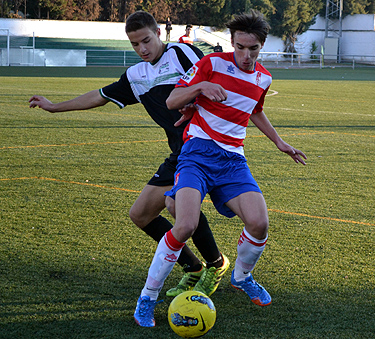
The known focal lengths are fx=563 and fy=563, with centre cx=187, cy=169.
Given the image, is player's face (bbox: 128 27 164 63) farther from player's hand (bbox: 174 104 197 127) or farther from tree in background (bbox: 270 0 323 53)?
tree in background (bbox: 270 0 323 53)

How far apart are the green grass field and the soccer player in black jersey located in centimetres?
17

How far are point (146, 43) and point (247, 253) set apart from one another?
144cm

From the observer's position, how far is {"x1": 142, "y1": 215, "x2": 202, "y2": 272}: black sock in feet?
11.8

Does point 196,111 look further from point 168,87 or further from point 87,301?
point 87,301

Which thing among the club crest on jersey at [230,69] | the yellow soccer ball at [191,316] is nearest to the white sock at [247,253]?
the yellow soccer ball at [191,316]

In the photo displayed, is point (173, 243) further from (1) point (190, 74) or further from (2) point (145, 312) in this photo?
(1) point (190, 74)

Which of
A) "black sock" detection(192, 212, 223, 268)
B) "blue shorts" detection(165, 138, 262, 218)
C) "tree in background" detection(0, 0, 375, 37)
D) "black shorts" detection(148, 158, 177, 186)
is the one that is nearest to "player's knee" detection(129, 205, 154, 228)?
"black shorts" detection(148, 158, 177, 186)

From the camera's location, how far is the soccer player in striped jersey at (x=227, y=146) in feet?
10.1

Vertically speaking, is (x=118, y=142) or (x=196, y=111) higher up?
(x=196, y=111)

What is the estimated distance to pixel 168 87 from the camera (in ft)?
11.9

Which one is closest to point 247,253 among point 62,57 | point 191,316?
point 191,316

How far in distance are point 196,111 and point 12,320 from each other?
1.57 m

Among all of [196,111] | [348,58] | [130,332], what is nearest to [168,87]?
[196,111]

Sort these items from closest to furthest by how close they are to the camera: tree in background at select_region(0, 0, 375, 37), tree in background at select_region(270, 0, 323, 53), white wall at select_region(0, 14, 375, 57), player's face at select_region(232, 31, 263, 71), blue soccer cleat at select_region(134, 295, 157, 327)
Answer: blue soccer cleat at select_region(134, 295, 157, 327)
player's face at select_region(232, 31, 263, 71)
white wall at select_region(0, 14, 375, 57)
tree in background at select_region(0, 0, 375, 37)
tree in background at select_region(270, 0, 323, 53)
